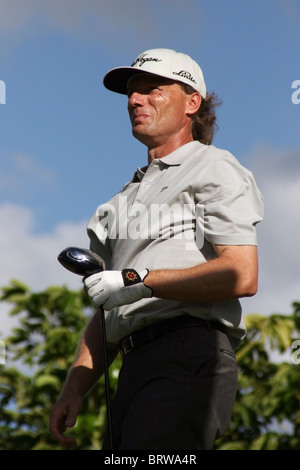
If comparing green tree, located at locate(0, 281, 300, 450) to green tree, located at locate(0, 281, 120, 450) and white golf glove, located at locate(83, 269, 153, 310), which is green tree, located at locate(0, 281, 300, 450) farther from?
white golf glove, located at locate(83, 269, 153, 310)

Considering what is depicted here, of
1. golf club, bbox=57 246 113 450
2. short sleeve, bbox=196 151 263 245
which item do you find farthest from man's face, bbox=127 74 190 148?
golf club, bbox=57 246 113 450

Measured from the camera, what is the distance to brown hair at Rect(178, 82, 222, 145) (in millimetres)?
4488

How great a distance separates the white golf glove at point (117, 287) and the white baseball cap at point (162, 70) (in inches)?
43.9

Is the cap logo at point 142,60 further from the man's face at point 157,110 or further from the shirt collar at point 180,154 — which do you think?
the shirt collar at point 180,154

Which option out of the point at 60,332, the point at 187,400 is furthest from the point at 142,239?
the point at 60,332

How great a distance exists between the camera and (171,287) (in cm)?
356

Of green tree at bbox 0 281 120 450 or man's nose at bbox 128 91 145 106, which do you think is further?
green tree at bbox 0 281 120 450

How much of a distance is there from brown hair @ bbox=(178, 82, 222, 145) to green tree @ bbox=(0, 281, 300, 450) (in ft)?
14.8

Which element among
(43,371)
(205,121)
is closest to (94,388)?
(43,371)

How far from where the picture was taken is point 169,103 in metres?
4.30

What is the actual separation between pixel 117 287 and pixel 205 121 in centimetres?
131

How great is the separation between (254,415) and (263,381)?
67cm

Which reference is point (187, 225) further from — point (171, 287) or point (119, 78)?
point (119, 78)
